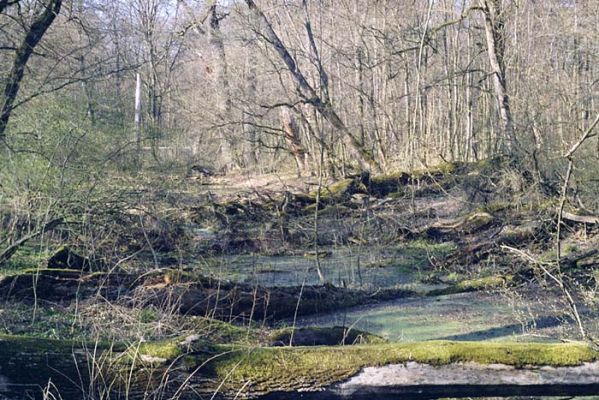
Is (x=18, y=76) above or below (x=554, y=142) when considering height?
above

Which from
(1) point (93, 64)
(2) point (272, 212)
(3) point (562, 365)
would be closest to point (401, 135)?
(2) point (272, 212)

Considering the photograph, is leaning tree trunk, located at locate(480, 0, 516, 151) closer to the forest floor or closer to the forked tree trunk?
the forest floor

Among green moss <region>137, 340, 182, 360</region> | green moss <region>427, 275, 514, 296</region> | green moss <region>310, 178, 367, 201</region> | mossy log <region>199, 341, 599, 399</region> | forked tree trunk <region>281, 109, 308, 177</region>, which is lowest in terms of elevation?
green moss <region>427, 275, 514, 296</region>

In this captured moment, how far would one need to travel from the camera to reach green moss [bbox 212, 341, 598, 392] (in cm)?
429

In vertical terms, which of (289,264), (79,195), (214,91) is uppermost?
(214,91)

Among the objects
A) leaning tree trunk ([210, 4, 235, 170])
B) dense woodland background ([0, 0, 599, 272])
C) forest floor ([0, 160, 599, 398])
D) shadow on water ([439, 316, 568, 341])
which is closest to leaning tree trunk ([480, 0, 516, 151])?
dense woodland background ([0, 0, 599, 272])

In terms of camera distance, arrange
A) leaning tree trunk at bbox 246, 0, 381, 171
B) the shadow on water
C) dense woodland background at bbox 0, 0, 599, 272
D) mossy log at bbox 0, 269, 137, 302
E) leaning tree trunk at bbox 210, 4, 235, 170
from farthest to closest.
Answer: leaning tree trunk at bbox 210, 4, 235, 170 → leaning tree trunk at bbox 246, 0, 381, 171 → dense woodland background at bbox 0, 0, 599, 272 → mossy log at bbox 0, 269, 137, 302 → the shadow on water

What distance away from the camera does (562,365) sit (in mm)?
4316

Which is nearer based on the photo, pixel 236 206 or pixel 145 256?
pixel 145 256

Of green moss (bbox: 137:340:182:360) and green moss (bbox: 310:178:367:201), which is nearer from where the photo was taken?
green moss (bbox: 137:340:182:360)

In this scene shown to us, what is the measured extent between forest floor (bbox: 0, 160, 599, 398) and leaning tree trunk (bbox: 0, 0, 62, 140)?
6.75 ft

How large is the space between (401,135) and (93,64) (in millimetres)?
10641

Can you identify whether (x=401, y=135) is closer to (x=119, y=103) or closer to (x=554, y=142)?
(x=554, y=142)

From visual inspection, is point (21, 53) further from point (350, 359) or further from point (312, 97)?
point (350, 359)
